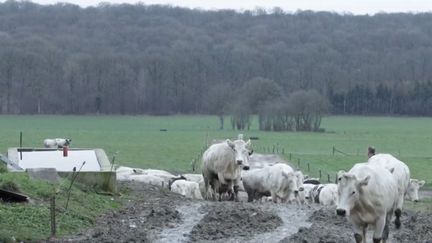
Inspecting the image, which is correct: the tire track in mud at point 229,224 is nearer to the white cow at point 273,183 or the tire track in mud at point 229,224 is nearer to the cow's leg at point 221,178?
the cow's leg at point 221,178

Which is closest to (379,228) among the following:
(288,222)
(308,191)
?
(288,222)

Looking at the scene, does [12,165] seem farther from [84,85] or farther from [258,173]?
[84,85]

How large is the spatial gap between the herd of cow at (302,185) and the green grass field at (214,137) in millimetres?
15638

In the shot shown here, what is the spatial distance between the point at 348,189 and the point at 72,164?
12620 millimetres

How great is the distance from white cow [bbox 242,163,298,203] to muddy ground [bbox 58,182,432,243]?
3.96 metres

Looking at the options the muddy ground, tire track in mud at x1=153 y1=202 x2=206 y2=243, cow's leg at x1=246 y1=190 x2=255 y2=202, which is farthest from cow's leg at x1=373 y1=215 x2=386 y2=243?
cow's leg at x1=246 y1=190 x2=255 y2=202

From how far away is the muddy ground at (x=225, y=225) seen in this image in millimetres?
14867

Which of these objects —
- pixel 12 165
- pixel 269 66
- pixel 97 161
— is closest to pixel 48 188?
pixel 12 165

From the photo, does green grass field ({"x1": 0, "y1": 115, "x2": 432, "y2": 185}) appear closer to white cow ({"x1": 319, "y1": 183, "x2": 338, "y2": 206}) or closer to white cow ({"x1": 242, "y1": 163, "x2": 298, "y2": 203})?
white cow ({"x1": 319, "y1": 183, "x2": 338, "y2": 206})

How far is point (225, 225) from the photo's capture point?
1627 cm

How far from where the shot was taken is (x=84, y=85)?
144 metres

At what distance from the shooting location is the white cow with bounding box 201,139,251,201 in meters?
23.2

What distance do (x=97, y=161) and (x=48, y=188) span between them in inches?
300

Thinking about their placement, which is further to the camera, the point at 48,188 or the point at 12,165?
the point at 12,165
